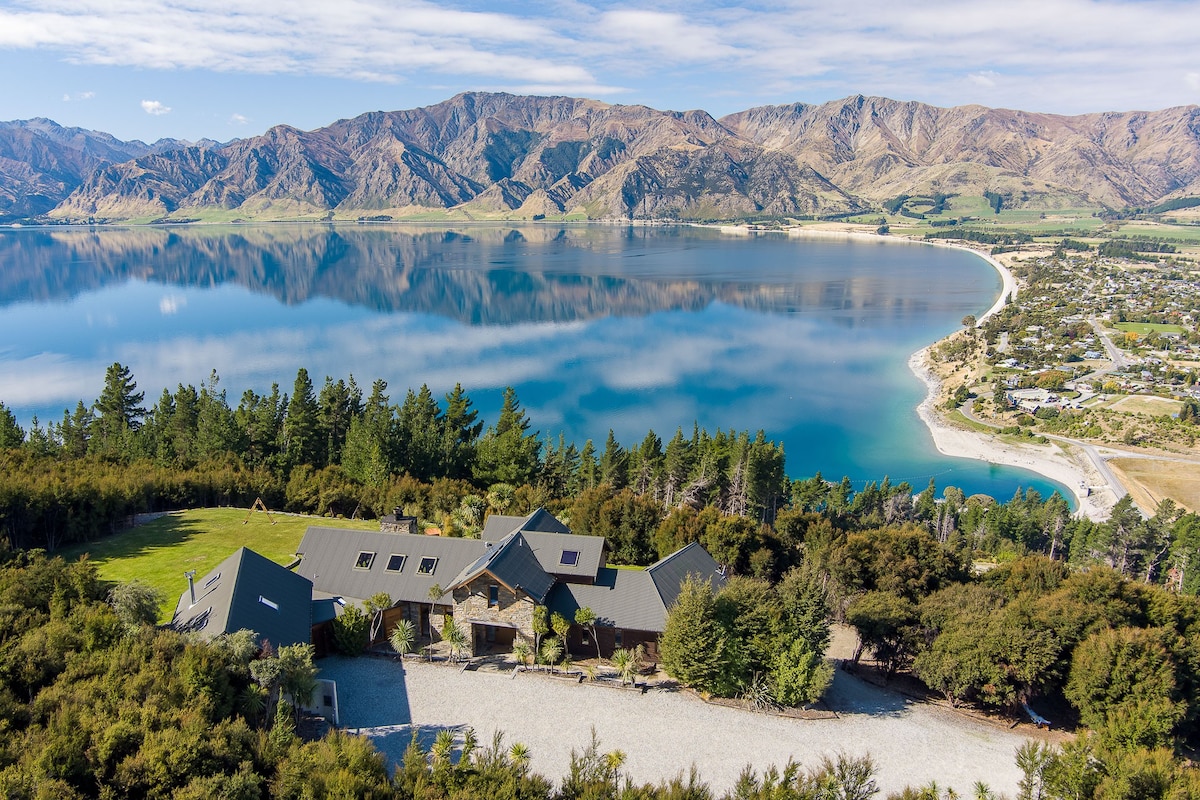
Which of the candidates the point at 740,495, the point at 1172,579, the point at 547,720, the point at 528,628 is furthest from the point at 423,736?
the point at 1172,579

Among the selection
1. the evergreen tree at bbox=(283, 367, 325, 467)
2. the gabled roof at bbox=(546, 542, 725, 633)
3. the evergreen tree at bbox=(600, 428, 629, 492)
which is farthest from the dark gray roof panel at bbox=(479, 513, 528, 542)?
the evergreen tree at bbox=(283, 367, 325, 467)

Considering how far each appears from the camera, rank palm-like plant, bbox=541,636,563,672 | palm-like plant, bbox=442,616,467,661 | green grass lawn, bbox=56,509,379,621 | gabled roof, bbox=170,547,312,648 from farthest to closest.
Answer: green grass lawn, bbox=56,509,379,621 → palm-like plant, bbox=442,616,467,661 → palm-like plant, bbox=541,636,563,672 → gabled roof, bbox=170,547,312,648

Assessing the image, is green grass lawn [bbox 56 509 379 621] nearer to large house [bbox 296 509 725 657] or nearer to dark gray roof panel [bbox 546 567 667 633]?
large house [bbox 296 509 725 657]

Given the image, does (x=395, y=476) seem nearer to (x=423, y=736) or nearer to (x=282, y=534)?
(x=282, y=534)

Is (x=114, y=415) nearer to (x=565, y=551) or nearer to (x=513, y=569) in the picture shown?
(x=565, y=551)

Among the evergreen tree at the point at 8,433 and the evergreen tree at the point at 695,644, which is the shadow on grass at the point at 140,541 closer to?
the evergreen tree at the point at 8,433

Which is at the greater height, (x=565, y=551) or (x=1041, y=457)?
(x=565, y=551)

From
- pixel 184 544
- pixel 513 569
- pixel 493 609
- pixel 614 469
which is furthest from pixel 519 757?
pixel 614 469
